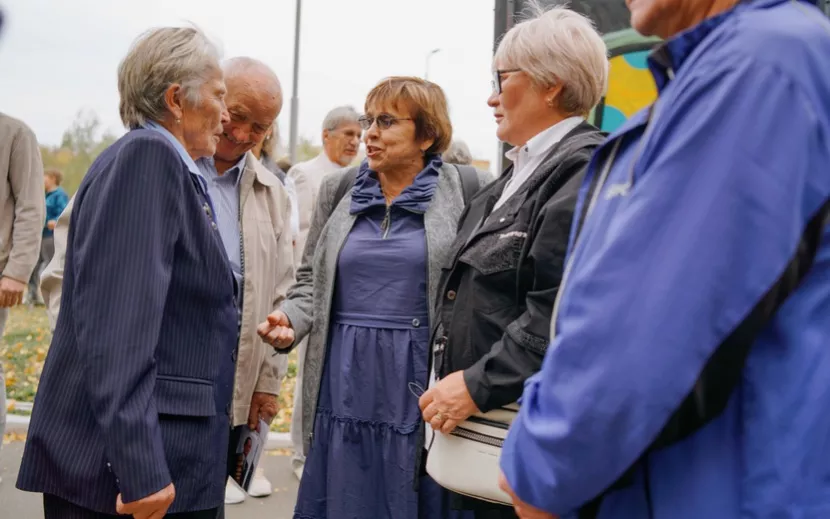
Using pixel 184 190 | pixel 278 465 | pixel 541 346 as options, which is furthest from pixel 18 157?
pixel 541 346

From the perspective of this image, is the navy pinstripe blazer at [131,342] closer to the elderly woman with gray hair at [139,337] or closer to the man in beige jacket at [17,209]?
the elderly woman with gray hair at [139,337]

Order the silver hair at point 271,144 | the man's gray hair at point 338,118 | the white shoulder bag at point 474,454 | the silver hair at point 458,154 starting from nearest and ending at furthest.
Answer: the white shoulder bag at point 474,454 → the silver hair at point 271,144 → the silver hair at point 458,154 → the man's gray hair at point 338,118

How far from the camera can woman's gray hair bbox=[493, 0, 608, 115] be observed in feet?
8.06

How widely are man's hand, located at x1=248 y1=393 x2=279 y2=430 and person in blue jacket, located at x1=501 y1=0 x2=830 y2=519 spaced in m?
2.20

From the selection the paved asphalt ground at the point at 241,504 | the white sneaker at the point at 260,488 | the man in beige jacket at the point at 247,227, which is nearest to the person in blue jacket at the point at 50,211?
the paved asphalt ground at the point at 241,504

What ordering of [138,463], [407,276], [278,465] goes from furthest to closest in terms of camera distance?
[278,465]
[407,276]
[138,463]

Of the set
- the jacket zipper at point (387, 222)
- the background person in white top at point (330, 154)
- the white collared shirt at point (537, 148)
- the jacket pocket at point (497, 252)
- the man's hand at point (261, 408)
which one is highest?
the white collared shirt at point (537, 148)

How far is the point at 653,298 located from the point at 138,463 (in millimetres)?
1282

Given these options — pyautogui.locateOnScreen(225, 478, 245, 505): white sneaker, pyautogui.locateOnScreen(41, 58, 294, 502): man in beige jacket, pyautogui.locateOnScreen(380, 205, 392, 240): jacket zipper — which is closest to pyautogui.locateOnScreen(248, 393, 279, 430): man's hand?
pyautogui.locateOnScreen(41, 58, 294, 502): man in beige jacket

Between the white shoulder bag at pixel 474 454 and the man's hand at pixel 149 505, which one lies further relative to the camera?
the white shoulder bag at pixel 474 454

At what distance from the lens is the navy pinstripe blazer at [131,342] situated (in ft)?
6.06

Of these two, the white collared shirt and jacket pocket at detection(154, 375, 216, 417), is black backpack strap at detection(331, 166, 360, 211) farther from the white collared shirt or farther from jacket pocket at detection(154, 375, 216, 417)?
jacket pocket at detection(154, 375, 216, 417)

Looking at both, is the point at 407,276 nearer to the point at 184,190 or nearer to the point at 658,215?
the point at 184,190

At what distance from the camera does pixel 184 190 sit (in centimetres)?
201
